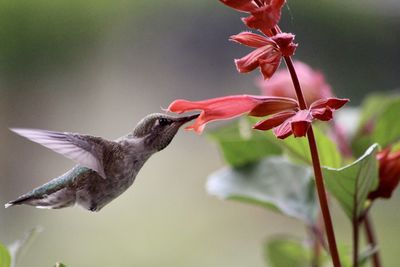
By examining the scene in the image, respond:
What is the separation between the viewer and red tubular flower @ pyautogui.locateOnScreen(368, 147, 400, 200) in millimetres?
743

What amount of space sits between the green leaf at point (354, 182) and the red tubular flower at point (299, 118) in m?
0.08

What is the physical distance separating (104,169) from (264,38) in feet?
0.94

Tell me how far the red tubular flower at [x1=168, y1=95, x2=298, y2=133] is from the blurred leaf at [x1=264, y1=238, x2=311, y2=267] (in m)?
0.52

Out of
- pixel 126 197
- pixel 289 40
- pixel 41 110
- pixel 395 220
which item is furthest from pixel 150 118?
pixel 41 110

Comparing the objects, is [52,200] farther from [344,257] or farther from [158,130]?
[344,257]

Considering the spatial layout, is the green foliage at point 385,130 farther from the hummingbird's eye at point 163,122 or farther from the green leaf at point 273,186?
the hummingbird's eye at point 163,122

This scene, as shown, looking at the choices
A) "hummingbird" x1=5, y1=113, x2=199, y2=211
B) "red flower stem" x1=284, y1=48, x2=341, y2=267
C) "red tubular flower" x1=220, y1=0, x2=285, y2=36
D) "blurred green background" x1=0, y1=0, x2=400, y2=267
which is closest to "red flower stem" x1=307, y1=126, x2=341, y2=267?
"red flower stem" x1=284, y1=48, x2=341, y2=267

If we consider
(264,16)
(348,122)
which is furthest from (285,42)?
(348,122)

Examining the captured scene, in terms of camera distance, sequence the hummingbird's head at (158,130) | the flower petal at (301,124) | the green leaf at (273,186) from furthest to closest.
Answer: the green leaf at (273,186) < the hummingbird's head at (158,130) < the flower petal at (301,124)

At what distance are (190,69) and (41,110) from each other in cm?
106

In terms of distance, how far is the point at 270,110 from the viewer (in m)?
0.65

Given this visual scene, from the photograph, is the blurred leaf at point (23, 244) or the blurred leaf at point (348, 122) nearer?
the blurred leaf at point (23, 244)

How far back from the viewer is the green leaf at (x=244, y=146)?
981 mm

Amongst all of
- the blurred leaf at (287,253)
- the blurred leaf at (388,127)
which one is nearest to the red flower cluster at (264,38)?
the blurred leaf at (388,127)
